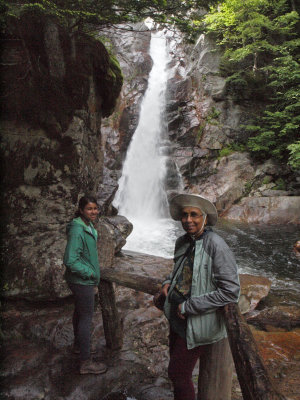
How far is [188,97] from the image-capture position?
21.6m

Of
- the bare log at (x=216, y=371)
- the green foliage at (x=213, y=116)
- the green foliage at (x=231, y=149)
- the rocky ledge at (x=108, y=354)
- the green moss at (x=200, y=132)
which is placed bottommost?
the rocky ledge at (x=108, y=354)

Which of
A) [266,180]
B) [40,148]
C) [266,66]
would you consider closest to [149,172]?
[266,180]

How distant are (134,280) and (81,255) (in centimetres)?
72

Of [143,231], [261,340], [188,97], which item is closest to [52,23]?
[261,340]

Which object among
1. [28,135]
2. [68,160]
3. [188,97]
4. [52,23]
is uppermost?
[188,97]

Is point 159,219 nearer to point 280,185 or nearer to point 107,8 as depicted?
point 280,185

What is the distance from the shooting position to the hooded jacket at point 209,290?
1.83m

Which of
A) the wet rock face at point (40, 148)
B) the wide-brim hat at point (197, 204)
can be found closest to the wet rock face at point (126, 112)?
the wet rock face at point (40, 148)

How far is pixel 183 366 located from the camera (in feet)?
6.89

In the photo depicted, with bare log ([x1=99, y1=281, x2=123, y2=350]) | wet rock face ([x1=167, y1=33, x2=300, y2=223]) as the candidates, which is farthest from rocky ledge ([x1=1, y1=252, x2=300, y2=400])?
wet rock face ([x1=167, y1=33, x2=300, y2=223])

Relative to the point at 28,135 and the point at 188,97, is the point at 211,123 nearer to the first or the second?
the point at 188,97

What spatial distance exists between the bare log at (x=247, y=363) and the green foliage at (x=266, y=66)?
1451cm

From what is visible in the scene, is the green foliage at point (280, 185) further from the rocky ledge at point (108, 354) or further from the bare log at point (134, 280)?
the bare log at point (134, 280)

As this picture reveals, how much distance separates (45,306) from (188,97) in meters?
21.1
